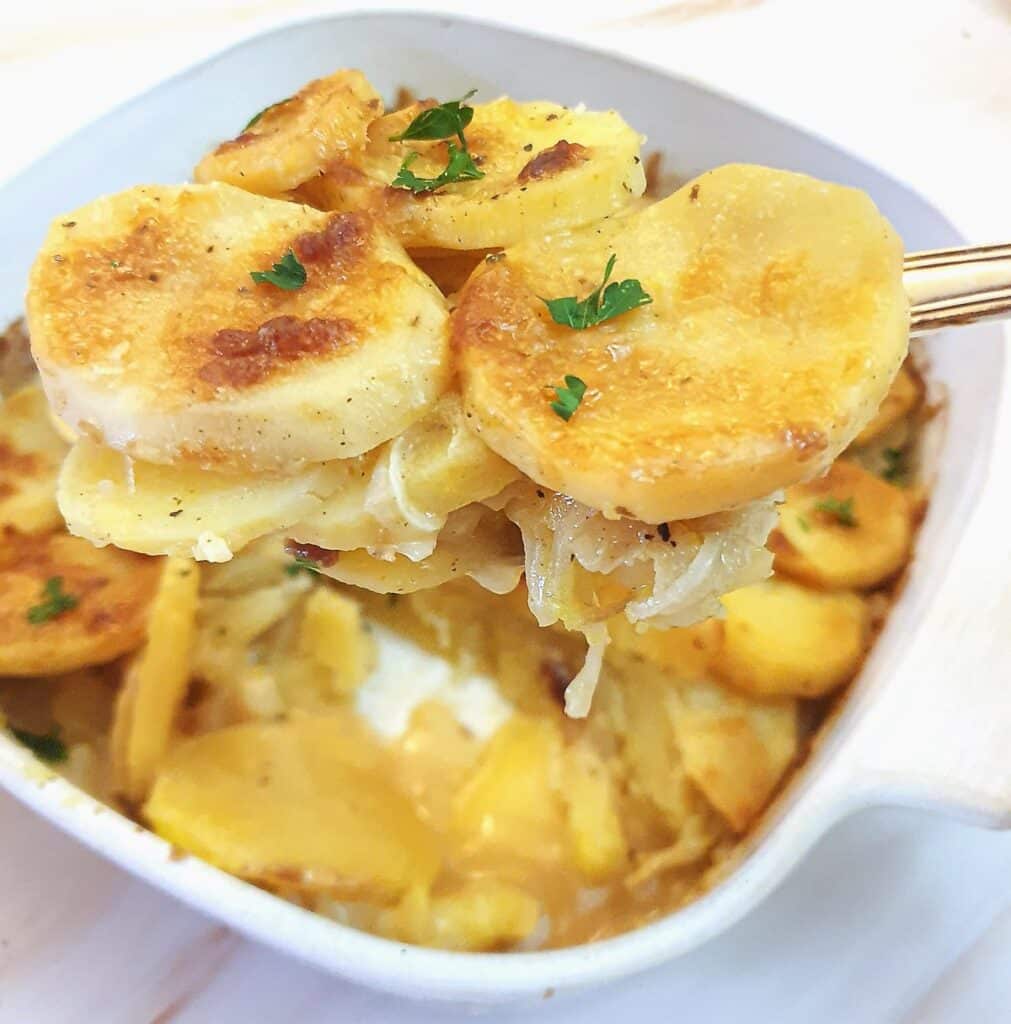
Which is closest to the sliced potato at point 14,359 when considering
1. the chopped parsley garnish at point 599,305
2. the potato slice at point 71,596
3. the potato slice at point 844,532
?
the potato slice at point 71,596

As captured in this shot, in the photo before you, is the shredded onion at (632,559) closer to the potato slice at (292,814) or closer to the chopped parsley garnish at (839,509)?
the potato slice at (292,814)

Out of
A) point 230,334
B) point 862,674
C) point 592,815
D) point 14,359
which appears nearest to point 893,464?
point 862,674

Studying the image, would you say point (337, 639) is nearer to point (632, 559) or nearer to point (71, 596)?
point (71, 596)

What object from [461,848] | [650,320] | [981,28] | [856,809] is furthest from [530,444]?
[981,28]

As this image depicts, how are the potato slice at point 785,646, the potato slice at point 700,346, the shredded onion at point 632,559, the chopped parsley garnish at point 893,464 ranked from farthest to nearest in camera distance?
the chopped parsley garnish at point 893,464 < the potato slice at point 785,646 < the shredded onion at point 632,559 < the potato slice at point 700,346

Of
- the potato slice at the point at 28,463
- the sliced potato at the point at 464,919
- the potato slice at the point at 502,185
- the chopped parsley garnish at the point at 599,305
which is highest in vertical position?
the potato slice at the point at 502,185

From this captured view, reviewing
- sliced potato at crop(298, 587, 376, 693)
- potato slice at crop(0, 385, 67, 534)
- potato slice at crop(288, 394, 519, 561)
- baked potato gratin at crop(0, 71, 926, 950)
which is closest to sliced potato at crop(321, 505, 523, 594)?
baked potato gratin at crop(0, 71, 926, 950)

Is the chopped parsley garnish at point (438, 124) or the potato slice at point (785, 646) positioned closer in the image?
the chopped parsley garnish at point (438, 124)

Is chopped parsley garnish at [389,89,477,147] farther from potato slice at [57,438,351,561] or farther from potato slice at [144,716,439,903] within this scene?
potato slice at [144,716,439,903]
